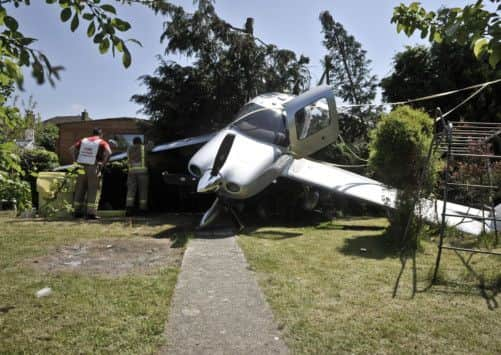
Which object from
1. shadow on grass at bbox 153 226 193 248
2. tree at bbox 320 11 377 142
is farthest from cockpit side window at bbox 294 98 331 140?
tree at bbox 320 11 377 142

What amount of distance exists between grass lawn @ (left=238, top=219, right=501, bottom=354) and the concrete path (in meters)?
0.16

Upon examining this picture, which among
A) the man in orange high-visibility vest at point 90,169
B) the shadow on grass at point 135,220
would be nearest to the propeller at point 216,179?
the shadow on grass at point 135,220

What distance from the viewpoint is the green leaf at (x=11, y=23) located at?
1.55 meters

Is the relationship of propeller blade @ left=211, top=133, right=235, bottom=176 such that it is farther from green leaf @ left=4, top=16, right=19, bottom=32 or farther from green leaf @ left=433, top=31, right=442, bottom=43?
green leaf @ left=4, top=16, right=19, bottom=32

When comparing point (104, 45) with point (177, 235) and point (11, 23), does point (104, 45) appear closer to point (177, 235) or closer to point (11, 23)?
point (11, 23)

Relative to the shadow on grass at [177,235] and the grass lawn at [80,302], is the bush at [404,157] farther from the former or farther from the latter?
the grass lawn at [80,302]

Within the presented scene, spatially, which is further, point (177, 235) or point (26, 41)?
point (177, 235)

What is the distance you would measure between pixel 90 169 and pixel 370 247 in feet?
22.0

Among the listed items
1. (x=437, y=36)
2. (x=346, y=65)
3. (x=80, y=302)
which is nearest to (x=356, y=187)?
(x=437, y=36)

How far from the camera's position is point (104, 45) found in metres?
1.85

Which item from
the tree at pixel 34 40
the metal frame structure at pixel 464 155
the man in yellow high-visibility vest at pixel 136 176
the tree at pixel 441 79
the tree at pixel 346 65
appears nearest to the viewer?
the tree at pixel 34 40

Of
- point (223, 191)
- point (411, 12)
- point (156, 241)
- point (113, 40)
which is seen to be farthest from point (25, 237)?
point (411, 12)

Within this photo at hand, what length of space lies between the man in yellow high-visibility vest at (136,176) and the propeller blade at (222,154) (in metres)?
3.20

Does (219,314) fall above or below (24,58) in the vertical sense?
below
